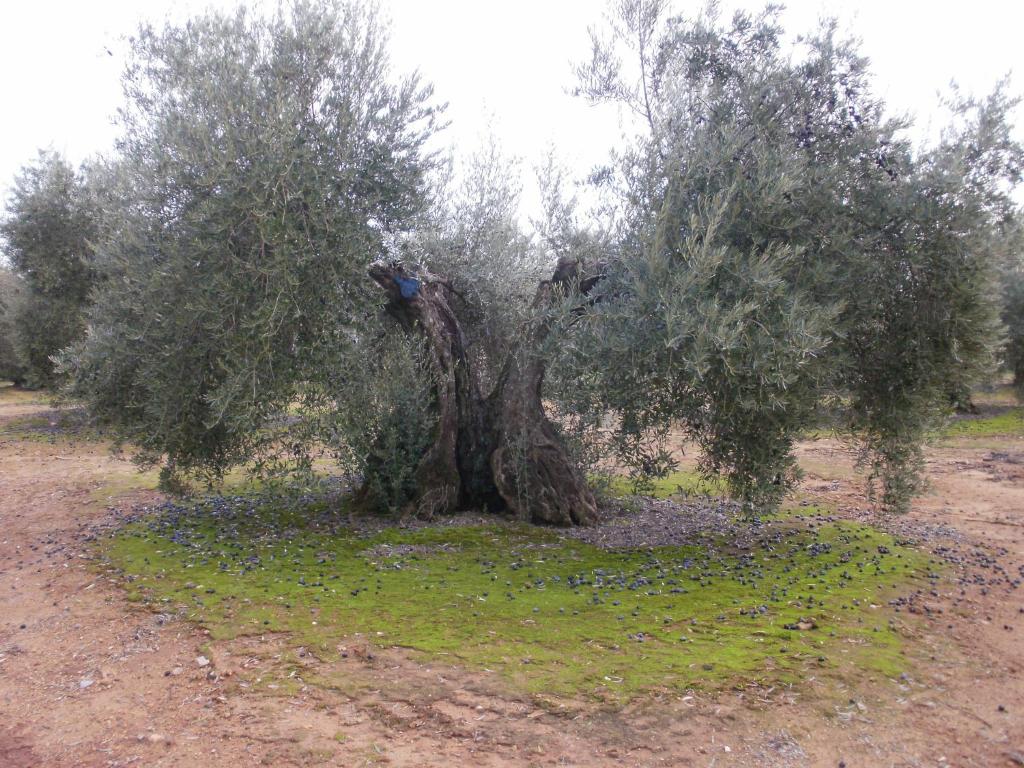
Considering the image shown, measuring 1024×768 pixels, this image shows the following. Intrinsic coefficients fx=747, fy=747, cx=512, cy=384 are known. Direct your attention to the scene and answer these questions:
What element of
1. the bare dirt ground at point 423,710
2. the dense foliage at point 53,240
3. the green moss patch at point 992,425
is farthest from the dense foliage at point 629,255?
the green moss patch at point 992,425

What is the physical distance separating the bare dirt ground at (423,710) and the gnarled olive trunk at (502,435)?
4542mm

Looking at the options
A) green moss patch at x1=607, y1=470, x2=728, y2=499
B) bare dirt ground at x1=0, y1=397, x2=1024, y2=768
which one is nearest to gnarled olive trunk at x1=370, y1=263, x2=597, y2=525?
green moss patch at x1=607, y1=470, x2=728, y2=499

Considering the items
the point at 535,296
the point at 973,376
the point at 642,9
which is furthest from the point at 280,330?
the point at 973,376

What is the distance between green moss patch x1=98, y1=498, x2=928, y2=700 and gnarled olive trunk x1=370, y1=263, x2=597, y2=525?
22.7 inches

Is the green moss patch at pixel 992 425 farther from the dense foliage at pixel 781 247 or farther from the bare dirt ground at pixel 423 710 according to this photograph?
the bare dirt ground at pixel 423 710

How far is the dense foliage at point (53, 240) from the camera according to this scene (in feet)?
69.2

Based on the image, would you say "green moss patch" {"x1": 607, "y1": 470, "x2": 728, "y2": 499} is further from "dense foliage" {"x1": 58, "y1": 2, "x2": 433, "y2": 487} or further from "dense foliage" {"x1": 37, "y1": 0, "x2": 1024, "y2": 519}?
"dense foliage" {"x1": 58, "y1": 2, "x2": 433, "y2": 487}

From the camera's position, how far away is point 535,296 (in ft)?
35.1

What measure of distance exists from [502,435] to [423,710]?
5964 millimetres

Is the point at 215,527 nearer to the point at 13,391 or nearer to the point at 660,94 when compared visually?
the point at 660,94

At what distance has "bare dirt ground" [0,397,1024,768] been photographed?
505 centimetres

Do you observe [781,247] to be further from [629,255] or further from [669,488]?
[669,488]

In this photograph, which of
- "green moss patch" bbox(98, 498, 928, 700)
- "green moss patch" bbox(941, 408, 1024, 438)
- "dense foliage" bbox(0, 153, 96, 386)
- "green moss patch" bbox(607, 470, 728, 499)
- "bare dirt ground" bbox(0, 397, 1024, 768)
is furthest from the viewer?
"green moss patch" bbox(941, 408, 1024, 438)

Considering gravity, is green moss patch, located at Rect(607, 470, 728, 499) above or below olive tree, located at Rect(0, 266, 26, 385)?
below
